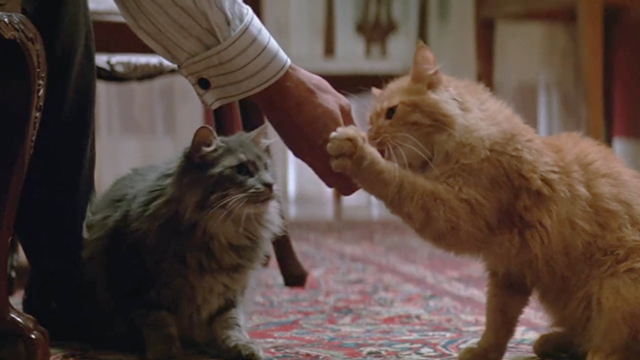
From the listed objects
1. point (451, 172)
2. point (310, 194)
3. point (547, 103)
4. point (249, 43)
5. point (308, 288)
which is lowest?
point (310, 194)

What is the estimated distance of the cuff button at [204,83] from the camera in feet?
3.84

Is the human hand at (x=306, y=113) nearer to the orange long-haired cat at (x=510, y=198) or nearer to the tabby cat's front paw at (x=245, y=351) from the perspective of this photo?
the orange long-haired cat at (x=510, y=198)

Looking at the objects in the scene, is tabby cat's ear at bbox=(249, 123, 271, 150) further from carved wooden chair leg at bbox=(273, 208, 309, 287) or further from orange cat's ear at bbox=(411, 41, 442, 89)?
carved wooden chair leg at bbox=(273, 208, 309, 287)

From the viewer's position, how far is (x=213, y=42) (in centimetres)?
115

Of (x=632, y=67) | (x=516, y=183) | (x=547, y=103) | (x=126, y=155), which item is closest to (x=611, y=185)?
(x=516, y=183)

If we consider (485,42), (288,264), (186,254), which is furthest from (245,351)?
(485,42)

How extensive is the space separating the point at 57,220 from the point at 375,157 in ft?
1.83

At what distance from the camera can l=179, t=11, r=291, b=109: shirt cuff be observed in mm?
1141

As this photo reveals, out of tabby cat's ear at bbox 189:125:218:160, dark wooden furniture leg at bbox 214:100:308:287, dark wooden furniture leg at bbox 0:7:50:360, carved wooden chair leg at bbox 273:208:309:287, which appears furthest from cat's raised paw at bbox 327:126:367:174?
carved wooden chair leg at bbox 273:208:309:287

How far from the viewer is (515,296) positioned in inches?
46.1

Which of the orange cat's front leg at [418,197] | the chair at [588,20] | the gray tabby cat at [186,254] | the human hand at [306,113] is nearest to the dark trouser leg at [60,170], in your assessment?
the gray tabby cat at [186,254]

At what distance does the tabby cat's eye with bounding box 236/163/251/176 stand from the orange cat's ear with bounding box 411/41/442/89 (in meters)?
0.31

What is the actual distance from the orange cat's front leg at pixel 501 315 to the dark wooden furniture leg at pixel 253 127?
0.61 metres

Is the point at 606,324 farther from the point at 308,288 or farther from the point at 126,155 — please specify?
the point at 126,155
